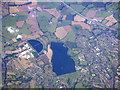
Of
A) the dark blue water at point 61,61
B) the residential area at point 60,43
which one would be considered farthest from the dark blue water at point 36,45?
the dark blue water at point 61,61

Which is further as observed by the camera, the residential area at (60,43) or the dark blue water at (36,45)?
the dark blue water at (36,45)

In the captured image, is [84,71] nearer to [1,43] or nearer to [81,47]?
[81,47]

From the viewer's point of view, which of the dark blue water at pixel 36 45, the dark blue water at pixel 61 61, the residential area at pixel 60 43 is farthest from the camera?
the dark blue water at pixel 36 45

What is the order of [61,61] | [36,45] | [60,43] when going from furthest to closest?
[60,43]
[36,45]
[61,61]

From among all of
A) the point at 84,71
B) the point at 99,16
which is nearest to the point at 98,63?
the point at 84,71

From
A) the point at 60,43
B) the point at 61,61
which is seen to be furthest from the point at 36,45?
the point at 61,61

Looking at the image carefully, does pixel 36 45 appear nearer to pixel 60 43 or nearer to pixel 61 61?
pixel 60 43

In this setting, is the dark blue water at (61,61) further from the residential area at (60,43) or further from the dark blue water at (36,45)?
the dark blue water at (36,45)
